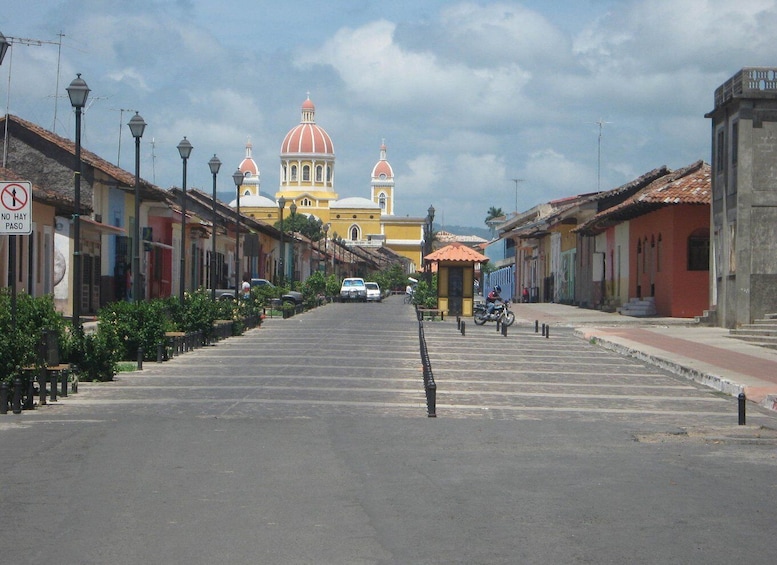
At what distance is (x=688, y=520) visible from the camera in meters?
8.11

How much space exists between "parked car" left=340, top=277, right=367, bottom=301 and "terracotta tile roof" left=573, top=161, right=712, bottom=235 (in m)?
29.1

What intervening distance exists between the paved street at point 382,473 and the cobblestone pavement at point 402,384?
0.10m

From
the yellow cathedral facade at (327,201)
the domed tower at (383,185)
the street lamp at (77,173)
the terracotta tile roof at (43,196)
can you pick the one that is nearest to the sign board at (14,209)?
the street lamp at (77,173)

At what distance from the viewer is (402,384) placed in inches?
730

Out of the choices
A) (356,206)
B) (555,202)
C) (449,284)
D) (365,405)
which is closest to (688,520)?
(365,405)

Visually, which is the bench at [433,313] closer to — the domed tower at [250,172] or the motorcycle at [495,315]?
the motorcycle at [495,315]

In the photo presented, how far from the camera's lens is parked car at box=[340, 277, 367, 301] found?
244 feet

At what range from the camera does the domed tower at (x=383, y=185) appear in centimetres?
19350

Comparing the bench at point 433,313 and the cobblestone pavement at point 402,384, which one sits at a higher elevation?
the bench at point 433,313

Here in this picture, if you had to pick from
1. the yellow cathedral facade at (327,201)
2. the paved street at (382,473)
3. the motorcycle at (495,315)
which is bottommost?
the paved street at (382,473)

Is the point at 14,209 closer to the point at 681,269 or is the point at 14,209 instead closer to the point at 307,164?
the point at 681,269

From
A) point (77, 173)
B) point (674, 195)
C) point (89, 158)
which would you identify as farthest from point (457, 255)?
point (77, 173)

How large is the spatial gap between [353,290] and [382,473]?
65085mm

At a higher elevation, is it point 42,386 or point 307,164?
point 307,164
